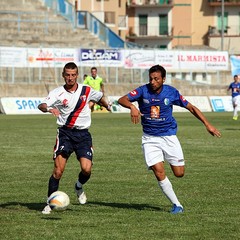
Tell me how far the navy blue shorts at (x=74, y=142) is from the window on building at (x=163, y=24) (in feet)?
305

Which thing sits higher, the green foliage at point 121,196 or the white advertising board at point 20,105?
the green foliage at point 121,196

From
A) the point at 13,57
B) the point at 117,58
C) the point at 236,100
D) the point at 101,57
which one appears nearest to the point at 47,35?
the point at 101,57

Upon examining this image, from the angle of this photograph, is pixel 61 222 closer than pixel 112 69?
Yes

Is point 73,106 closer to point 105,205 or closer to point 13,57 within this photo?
point 105,205

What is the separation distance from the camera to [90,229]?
11.5m

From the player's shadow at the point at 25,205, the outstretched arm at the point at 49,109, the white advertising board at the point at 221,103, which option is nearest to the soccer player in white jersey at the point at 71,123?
the outstretched arm at the point at 49,109

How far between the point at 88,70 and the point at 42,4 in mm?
8469

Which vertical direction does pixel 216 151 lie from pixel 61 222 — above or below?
below

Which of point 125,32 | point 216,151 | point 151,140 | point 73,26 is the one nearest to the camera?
point 151,140

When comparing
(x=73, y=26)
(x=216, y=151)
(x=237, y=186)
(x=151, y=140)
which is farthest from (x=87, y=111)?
(x=73, y=26)

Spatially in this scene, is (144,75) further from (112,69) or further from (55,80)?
(55,80)

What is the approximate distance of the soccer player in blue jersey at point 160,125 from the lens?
13.1 m

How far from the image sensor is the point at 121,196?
14.9 m

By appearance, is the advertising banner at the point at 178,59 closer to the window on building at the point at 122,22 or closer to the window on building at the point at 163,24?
the window on building at the point at 122,22
